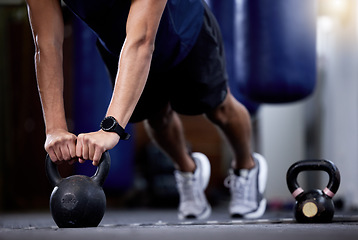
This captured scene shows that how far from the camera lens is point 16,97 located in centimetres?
510

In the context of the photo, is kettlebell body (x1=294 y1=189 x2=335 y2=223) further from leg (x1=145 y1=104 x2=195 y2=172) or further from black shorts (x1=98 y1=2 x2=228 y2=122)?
leg (x1=145 y1=104 x2=195 y2=172)

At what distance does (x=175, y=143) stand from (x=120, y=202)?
293 cm

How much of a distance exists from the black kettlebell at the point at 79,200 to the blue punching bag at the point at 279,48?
1.33 metres

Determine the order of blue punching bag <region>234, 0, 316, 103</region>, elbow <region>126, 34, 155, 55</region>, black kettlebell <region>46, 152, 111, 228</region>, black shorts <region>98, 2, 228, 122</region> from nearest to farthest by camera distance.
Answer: black kettlebell <region>46, 152, 111, 228</region> → elbow <region>126, 34, 155, 55</region> → black shorts <region>98, 2, 228, 122</region> → blue punching bag <region>234, 0, 316, 103</region>

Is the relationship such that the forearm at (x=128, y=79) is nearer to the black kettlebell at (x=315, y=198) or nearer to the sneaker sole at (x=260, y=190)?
the black kettlebell at (x=315, y=198)

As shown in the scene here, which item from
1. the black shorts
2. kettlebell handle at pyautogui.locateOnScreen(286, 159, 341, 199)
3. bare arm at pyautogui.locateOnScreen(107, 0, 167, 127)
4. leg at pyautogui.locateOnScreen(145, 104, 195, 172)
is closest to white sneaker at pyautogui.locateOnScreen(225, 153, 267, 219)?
leg at pyautogui.locateOnScreen(145, 104, 195, 172)

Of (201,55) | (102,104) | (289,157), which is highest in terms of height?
(201,55)

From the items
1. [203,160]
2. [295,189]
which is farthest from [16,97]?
[295,189]

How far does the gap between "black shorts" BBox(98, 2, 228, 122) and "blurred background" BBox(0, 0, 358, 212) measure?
2.17 feet

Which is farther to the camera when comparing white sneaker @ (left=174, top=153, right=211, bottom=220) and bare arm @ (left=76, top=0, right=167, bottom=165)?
white sneaker @ (left=174, top=153, right=211, bottom=220)

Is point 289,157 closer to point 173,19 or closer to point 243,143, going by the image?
point 243,143

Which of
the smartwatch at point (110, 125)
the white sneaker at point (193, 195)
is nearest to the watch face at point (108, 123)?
the smartwatch at point (110, 125)

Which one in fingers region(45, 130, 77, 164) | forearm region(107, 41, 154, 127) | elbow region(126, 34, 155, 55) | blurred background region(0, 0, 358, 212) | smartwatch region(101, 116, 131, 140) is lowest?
blurred background region(0, 0, 358, 212)

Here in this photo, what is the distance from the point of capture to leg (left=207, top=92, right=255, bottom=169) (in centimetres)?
198
